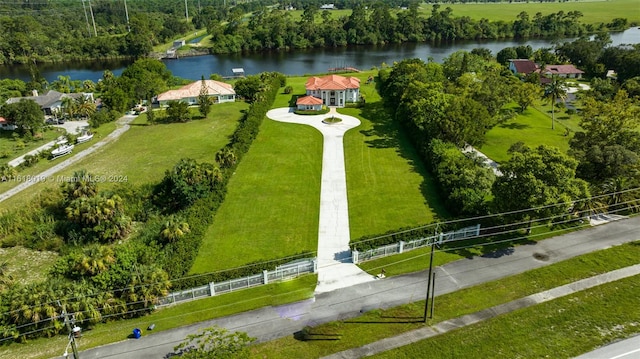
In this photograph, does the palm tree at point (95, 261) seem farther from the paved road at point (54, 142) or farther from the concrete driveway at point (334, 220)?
the paved road at point (54, 142)

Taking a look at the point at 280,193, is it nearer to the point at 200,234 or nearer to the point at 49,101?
the point at 200,234

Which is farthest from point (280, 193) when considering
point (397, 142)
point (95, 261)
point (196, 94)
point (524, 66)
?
point (524, 66)

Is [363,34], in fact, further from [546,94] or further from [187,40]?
[546,94]

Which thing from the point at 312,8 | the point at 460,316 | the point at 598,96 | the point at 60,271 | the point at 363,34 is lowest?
the point at 460,316

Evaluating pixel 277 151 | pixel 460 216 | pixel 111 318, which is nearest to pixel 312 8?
pixel 277 151

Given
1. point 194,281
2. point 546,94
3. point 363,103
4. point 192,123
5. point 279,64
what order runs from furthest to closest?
point 279,64 → point 363,103 → point 192,123 → point 546,94 → point 194,281

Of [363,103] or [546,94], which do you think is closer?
[546,94]
